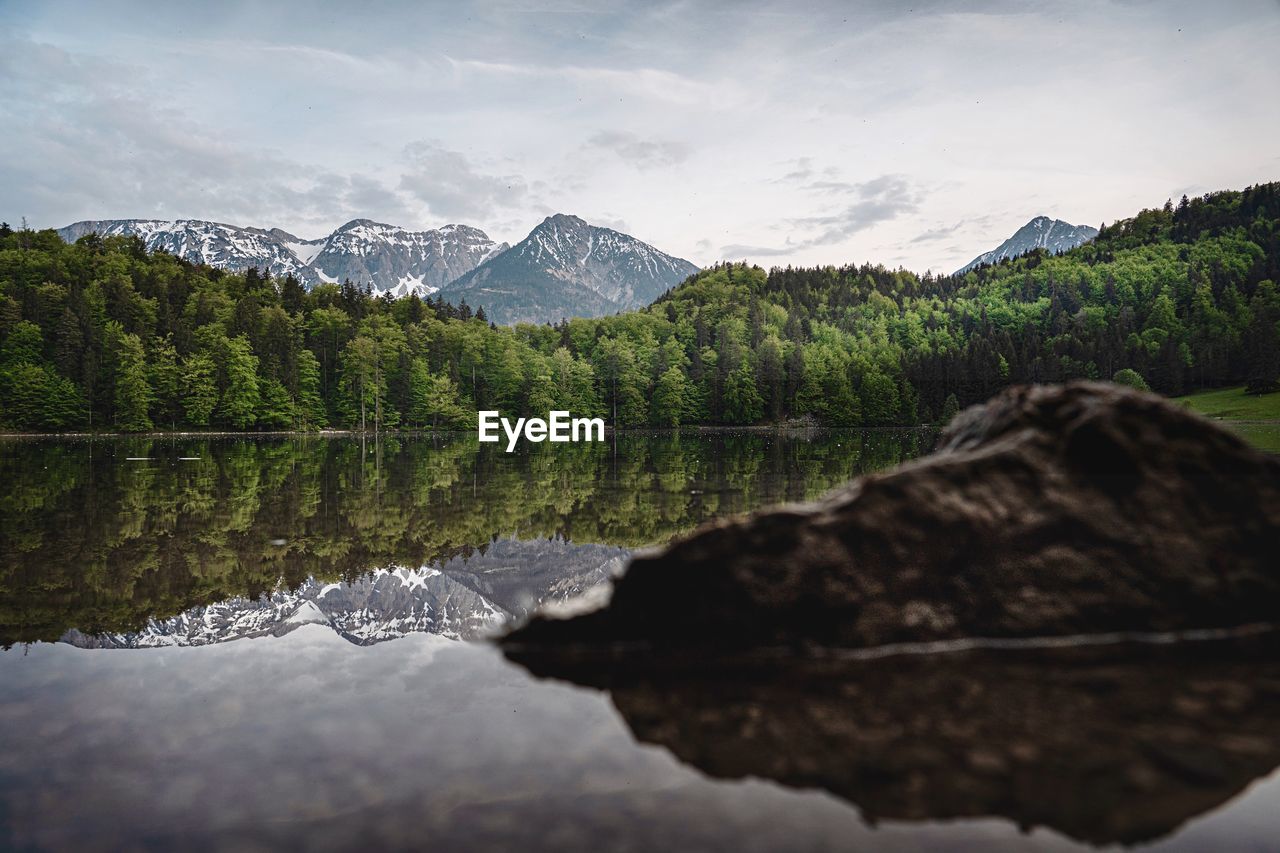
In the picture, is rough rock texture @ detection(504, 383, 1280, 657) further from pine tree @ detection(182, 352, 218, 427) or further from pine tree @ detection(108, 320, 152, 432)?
pine tree @ detection(182, 352, 218, 427)

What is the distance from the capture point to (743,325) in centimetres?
17600

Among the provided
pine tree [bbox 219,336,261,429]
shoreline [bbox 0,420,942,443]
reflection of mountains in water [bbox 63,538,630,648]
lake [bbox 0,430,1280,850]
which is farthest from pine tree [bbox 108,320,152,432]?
reflection of mountains in water [bbox 63,538,630,648]

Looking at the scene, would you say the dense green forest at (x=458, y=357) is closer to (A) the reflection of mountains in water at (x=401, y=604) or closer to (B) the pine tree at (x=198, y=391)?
(B) the pine tree at (x=198, y=391)

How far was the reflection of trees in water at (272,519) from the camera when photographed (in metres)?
11.1

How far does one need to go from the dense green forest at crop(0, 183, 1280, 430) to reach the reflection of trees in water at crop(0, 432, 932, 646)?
78535 millimetres

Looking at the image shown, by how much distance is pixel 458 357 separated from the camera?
139 meters

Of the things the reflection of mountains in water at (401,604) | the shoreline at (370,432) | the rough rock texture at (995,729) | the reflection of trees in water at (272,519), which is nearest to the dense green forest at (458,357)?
the shoreline at (370,432)

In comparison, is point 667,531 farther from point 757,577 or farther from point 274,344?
point 274,344

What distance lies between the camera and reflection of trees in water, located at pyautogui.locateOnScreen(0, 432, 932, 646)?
1109 cm

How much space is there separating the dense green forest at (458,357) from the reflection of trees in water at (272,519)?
78535 mm

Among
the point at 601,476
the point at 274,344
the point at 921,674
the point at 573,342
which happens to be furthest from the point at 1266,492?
the point at 573,342

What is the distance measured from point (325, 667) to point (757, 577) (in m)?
4.74

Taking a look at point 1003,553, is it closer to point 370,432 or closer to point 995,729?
point 995,729

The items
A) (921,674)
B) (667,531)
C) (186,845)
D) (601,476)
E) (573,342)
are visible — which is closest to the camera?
(186,845)
